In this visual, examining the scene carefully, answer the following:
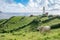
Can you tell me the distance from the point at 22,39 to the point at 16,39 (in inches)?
41.9

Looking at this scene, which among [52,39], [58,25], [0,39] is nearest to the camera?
[52,39]

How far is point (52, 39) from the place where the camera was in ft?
99.1

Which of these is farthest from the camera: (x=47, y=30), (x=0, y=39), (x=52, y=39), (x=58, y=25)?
(x=58, y=25)

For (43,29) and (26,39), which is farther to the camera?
(43,29)

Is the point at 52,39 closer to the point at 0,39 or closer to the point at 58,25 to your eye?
the point at 0,39

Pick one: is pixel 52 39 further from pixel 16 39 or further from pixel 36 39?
pixel 16 39

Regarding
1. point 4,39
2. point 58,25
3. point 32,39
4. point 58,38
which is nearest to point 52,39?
point 58,38

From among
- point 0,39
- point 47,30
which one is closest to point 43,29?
point 47,30

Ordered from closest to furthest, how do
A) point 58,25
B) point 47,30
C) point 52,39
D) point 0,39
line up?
point 52,39
point 0,39
point 47,30
point 58,25

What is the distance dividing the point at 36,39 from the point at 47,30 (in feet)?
28.1

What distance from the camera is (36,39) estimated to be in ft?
103

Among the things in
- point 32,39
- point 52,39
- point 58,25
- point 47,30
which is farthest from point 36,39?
point 58,25

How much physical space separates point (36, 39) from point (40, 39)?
719 mm

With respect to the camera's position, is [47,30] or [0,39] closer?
[0,39]
